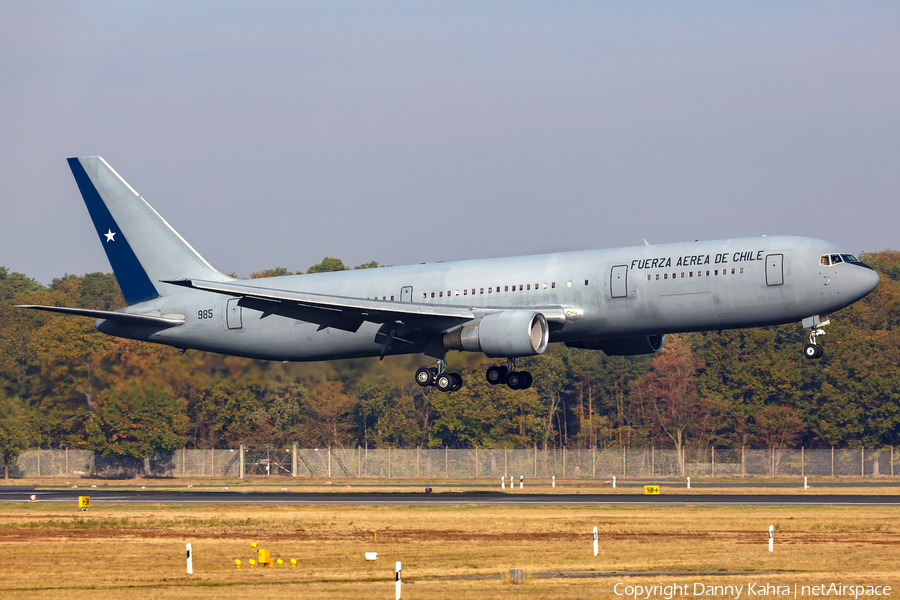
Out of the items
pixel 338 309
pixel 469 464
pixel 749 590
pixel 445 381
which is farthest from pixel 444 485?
pixel 749 590

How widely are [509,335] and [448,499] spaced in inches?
476

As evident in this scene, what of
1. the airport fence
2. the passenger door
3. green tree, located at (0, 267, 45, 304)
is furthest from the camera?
green tree, located at (0, 267, 45, 304)

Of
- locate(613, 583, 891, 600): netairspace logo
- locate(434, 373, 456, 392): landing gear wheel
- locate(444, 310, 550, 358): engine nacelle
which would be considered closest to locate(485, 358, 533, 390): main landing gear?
locate(434, 373, 456, 392): landing gear wheel

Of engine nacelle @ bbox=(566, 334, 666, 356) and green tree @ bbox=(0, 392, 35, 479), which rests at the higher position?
engine nacelle @ bbox=(566, 334, 666, 356)

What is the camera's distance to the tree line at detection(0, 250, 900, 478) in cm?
7769

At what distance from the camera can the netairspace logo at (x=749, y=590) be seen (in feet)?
89.0

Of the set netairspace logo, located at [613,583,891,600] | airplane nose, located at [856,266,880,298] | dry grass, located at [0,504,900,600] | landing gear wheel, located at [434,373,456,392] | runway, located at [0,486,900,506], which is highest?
airplane nose, located at [856,266,880,298]

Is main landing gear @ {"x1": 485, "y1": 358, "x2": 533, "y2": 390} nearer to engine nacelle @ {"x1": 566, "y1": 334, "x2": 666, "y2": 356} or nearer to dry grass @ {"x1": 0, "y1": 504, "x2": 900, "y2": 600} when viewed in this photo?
engine nacelle @ {"x1": 566, "y1": 334, "x2": 666, "y2": 356}

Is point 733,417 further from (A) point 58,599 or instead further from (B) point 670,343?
(A) point 58,599

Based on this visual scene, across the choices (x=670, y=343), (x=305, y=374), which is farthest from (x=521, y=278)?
(x=670, y=343)

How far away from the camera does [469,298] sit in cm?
5006

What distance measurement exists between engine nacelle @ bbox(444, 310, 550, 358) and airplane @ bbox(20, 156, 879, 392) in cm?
6

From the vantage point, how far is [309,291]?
181ft

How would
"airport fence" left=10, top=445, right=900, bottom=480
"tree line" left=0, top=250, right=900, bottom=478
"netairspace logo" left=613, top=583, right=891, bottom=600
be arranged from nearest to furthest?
"netairspace logo" left=613, top=583, right=891, bottom=600
"tree line" left=0, top=250, right=900, bottom=478
"airport fence" left=10, top=445, right=900, bottom=480
